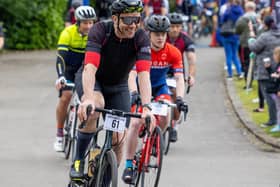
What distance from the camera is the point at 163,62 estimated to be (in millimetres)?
Result: 12281

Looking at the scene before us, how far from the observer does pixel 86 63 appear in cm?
870

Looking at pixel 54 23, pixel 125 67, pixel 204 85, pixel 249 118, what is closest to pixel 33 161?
pixel 125 67

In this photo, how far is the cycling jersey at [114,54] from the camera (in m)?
8.76

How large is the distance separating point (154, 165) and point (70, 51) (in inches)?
127

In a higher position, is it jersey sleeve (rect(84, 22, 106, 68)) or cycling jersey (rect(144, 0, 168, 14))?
jersey sleeve (rect(84, 22, 106, 68))

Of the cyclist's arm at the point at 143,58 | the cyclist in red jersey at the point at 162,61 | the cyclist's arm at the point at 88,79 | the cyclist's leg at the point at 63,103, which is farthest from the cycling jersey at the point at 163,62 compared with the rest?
the cyclist's arm at the point at 88,79

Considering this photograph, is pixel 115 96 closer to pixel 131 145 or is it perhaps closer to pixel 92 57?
pixel 92 57

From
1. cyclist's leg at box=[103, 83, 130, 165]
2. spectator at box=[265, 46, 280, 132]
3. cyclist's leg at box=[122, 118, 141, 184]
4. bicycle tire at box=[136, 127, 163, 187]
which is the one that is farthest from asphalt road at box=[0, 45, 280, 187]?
cyclist's leg at box=[103, 83, 130, 165]

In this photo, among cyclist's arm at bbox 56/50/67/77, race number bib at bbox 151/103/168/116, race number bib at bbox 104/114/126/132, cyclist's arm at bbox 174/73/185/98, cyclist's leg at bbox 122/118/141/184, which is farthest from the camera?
cyclist's arm at bbox 56/50/67/77

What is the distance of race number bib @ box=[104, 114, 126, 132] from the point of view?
855 centimetres

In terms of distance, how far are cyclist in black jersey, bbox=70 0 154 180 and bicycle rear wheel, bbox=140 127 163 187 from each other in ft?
1.43

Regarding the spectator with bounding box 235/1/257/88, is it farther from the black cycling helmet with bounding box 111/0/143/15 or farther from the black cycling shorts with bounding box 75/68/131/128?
A: the black cycling helmet with bounding box 111/0/143/15

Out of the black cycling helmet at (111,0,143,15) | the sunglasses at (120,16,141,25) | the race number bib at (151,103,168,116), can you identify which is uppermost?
the black cycling helmet at (111,0,143,15)

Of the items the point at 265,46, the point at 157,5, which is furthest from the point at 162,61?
the point at 157,5
